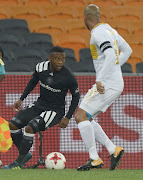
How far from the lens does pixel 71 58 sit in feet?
28.7

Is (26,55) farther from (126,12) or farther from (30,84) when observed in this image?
(126,12)

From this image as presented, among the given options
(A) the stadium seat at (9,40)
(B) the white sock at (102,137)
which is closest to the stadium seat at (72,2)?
(A) the stadium seat at (9,40)

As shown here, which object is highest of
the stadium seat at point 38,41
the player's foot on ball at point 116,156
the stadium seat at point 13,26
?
the stadium seat at point 13,26

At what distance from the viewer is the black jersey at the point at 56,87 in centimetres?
571

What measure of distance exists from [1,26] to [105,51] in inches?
238

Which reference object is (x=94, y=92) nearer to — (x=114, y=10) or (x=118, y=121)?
(x=118, y=121)

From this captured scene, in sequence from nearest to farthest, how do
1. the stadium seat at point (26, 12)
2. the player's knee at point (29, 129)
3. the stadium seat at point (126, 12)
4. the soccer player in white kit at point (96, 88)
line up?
the soccer player in white kit at point (96, 88) < the player's knee at point (29, 129) < the stadium seat at point (26, 12) < the stadium seat at point (126, 12)

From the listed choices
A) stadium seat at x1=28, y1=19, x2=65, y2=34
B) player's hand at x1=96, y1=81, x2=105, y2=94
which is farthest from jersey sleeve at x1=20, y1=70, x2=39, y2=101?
stadium seat at x1=28, y1=19, x2=65, y2=34

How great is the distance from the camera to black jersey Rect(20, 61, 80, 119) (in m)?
5.71

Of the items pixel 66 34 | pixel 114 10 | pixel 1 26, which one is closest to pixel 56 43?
pixel 66 34

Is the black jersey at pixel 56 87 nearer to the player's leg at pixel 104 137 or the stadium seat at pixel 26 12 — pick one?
the player's leg at pixel 104 137

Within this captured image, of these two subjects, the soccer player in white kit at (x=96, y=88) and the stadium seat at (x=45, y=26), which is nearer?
the soccer player in white kit at (x=96, y=88)

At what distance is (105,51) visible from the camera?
4836 mm

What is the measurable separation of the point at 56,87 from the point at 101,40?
1.09 m
